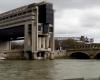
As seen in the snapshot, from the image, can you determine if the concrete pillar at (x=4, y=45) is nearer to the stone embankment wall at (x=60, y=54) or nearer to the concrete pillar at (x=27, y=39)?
the stone embankment wall at (x=60, y=54)

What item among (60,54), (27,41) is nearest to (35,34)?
(27,41)

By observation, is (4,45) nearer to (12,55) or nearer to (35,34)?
(12,55)

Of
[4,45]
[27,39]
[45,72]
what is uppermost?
[27,39]

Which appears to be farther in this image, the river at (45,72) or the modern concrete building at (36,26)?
the modern concrete building at (36,26)

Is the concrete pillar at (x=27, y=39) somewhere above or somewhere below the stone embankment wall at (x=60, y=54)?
above

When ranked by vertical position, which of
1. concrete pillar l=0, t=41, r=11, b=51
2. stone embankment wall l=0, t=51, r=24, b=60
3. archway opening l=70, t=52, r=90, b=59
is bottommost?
archway opening l=70, t=52, r=90, b=59

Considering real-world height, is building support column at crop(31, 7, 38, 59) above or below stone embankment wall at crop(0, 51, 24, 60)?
above

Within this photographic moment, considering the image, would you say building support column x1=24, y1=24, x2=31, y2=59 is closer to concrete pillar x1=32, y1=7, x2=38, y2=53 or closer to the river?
concrete pillar x1=32, y1=7, x2=38, y2=53

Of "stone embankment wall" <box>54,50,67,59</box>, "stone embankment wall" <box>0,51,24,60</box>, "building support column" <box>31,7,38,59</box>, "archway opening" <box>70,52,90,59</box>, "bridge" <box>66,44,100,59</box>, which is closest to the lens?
"building support column" <box>31,7,38,59</box>

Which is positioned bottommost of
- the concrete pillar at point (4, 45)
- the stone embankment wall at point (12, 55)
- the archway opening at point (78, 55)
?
the archway opening at point (78, 55)

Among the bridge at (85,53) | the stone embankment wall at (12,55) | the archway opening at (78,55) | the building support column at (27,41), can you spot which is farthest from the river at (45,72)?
the archway opening at (78,55)

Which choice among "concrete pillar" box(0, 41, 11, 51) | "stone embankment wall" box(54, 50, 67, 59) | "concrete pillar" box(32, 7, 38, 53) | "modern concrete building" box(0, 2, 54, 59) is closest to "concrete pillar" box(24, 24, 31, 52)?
"modern concrete building" box(0, 2, 54, 59)

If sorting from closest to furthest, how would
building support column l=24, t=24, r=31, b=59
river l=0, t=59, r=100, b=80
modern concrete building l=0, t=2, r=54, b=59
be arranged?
river l=0, t=59, r=100, b=80
modern concrete building l=0, t=2, r=54, b=59
building support column l=24, t=24, r=31, b=59

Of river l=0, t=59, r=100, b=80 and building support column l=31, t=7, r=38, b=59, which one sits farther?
building support column l=31, t=7, r=38, b=59
